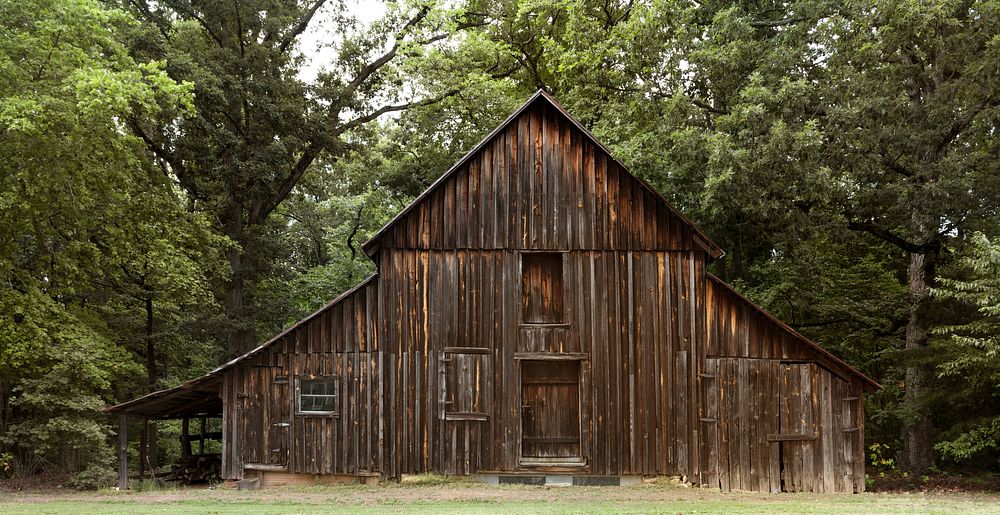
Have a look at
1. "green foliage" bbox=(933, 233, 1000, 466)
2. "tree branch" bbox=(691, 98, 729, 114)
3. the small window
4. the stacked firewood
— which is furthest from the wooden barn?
"tree branch" bbox=(691, 98, 729, 114)

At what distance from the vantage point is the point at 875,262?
24922 mm

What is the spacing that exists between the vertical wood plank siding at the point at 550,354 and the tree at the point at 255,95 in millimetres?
10727

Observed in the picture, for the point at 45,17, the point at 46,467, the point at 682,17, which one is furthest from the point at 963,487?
the point at 45,17

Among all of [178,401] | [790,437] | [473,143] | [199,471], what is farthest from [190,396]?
[473,143]

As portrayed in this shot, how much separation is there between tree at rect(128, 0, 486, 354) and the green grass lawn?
38.6ft

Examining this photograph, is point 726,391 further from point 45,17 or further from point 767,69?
point 45,17

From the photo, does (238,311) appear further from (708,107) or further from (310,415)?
(708,107)

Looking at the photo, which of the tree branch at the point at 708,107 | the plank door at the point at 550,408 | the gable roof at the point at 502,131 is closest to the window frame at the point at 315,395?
the gable roof at the point at 502,131

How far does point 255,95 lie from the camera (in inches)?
1001

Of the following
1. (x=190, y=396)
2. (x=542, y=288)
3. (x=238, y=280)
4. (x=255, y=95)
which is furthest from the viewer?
(x=238, y=280)

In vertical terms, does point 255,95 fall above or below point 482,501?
above

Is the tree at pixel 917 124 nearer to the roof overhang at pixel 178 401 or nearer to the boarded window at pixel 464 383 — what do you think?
the boarded window at pixel 464 383

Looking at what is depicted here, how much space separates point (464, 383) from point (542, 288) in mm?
2680

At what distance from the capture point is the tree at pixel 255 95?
25.0 meters
